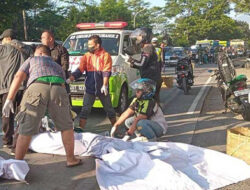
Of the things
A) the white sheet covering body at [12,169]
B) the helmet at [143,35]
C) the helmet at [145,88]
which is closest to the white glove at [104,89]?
the helmet at [145,88]

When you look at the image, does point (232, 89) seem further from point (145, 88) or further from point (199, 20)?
point (199, 20)

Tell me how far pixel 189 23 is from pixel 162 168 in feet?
209

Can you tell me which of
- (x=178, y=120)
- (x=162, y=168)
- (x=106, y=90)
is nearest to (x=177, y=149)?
(x=162, y=168)

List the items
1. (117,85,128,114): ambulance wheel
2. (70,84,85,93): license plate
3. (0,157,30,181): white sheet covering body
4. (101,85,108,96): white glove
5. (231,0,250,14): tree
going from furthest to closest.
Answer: (231,0,250,14): tree, (117,85,128,114): ambulance wheel, (70,84,85,93): license plate, (101,85,108,96): white glove, (0,157,30,181): white sheet covering body

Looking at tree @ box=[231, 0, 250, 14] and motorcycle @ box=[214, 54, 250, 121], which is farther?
tree @ box=[231, 0, 250, 14]

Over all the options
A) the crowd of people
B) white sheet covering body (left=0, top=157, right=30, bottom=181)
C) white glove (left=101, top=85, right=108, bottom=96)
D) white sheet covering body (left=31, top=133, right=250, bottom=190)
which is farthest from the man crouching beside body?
white glove (left=101, top=85, right=108, bottom=96)

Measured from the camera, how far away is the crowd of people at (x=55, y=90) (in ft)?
14.4

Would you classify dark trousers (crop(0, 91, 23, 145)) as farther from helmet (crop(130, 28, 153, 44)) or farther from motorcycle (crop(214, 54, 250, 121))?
motorcycle (crop(214, 54, 250, 121))

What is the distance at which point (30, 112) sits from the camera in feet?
14.2

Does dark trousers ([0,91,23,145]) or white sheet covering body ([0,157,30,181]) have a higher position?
dark trousers ([0,91,23,145])

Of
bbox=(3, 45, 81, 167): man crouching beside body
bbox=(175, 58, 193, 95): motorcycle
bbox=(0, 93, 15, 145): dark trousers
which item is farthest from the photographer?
bbox=(175, 58, 193, 95): motorcycle

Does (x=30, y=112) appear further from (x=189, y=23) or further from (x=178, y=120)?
(x=189, y=23)

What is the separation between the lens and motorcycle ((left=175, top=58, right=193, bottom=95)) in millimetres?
11992

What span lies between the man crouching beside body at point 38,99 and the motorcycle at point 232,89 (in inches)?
161
